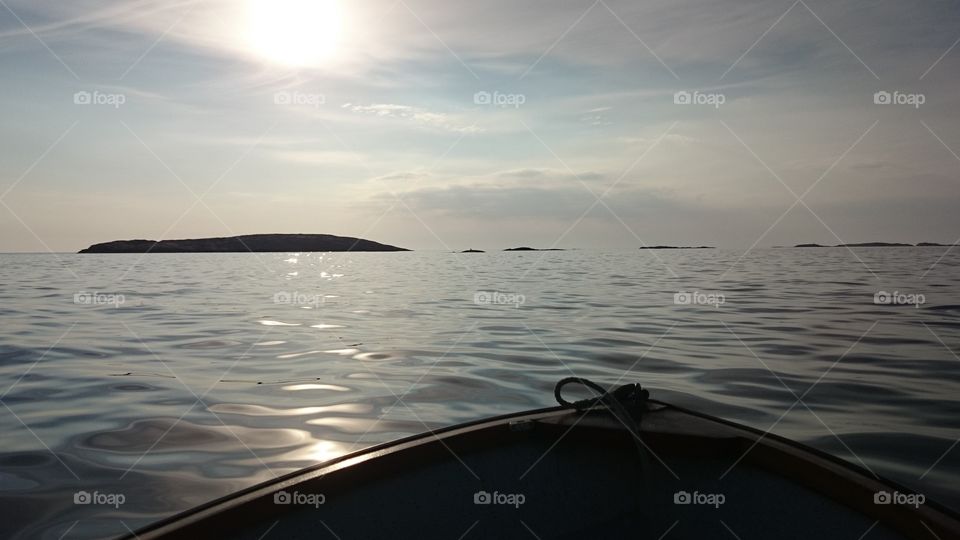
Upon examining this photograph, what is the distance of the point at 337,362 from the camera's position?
10414mm

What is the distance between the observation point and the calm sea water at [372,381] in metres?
5.55

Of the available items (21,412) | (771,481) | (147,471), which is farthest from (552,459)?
(21,412)

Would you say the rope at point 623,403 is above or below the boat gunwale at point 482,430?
above

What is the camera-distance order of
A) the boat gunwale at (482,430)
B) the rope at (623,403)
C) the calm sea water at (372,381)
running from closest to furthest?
the boat gunwale at (482,430), the rope at (623,403), the calm sea water at (372,381)

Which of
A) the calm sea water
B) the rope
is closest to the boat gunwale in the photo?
the rope

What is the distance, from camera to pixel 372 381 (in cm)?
903

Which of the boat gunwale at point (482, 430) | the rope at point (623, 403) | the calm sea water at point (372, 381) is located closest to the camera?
the boat gunwale at point (482, 430)

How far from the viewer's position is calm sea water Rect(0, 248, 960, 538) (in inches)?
218

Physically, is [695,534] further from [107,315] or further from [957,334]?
[107,315]

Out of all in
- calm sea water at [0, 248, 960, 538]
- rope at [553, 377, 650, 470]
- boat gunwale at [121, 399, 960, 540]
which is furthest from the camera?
calm sea water at [0, 248, 960, 538]

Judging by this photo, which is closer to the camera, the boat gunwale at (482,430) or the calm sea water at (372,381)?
the boat gunwale at (482,430)

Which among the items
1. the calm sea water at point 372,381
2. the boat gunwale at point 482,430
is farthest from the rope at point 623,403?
the calm sea water at point 372,381

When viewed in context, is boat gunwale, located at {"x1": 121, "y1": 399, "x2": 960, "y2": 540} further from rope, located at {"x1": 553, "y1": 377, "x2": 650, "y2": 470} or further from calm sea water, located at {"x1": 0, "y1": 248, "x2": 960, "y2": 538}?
calm sea water, located at {"x1": 0, "y1": 248, "x2": 960, "y2": 538}

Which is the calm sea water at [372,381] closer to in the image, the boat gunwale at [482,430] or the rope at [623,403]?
the boat gunwale at [482,430]
